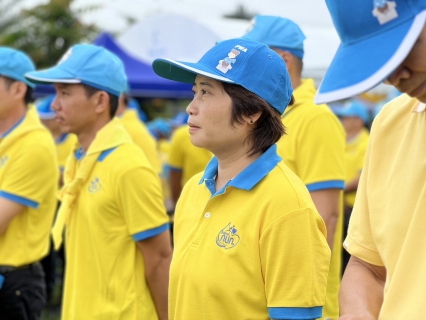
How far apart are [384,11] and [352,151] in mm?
7342

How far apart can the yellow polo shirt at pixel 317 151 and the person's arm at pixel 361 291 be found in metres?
1.49

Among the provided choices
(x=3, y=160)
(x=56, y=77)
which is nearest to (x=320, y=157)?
(x=56, y=77)

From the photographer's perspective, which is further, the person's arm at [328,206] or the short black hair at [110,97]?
the short black hair at [110,97]

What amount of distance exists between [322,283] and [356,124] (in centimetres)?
754

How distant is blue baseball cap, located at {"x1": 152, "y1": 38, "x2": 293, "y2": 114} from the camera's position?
2.54 meters

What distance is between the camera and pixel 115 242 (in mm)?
3520

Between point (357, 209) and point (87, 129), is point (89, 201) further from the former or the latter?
point (357, 209)

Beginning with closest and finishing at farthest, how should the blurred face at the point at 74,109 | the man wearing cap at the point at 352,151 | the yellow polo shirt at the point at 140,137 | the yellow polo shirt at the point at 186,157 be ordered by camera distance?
the blurred face at the point at 74,109
the yellow polo shirt at the point at 140,137
the yellow polo shirt at the point at 186,157
the man wearing cap at the point at 352,151

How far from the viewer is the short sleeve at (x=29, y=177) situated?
4.10 m

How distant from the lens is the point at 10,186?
13.4ft

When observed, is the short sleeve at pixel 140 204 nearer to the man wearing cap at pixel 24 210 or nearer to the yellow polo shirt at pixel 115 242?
the yellow polo shirt at pixel 115 242

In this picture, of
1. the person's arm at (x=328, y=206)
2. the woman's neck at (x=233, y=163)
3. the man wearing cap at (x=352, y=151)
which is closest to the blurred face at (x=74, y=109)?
the person's arm at (x=328, y=206)

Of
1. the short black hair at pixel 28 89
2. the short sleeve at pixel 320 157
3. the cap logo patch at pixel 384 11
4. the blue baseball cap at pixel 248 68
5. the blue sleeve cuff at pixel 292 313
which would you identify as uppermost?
the cap logo patch at pixel 384 11

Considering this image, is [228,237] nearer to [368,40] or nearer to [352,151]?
[368,40]
